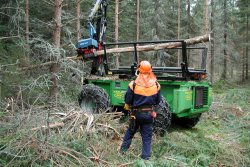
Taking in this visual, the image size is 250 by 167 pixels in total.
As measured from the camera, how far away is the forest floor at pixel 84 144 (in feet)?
16.6

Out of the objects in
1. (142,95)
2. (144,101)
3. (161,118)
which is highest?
(142,95)

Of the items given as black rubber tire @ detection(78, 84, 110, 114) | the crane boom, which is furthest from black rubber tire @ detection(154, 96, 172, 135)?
the crane boom

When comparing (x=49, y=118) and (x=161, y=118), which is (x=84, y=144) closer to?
(x=49, y=118)

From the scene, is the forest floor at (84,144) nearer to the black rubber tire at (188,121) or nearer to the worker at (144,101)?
the worker at (144,101)

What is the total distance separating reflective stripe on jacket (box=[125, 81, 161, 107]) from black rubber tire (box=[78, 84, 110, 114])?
2387 mm

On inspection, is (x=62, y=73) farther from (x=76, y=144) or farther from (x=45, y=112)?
(x=76, y=144)

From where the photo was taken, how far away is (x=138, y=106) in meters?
6.39

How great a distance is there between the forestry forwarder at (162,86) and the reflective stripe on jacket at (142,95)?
130 centimetres

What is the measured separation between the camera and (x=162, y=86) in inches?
333

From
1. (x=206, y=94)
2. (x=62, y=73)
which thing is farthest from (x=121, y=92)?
(x=206, y=94)

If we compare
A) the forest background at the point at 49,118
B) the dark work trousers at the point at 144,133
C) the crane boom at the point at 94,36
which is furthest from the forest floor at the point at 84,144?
the crane boom at the point at 94,36

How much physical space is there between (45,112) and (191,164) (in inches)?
117

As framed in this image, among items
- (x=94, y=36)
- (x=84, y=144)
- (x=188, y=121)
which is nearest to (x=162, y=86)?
(x=188, y=121)

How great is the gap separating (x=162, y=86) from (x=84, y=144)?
3.27 m
